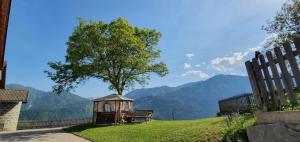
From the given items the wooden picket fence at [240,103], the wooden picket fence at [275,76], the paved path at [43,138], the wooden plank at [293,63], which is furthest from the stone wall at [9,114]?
the wooden plank at [293,63]

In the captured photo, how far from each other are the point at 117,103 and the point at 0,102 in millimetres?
15215

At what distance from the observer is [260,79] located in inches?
246

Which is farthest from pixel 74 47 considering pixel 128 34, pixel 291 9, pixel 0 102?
pixel 291 9

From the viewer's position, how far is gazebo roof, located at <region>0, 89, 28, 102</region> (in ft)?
102

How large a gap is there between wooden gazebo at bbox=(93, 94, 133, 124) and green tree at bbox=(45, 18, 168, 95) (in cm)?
389

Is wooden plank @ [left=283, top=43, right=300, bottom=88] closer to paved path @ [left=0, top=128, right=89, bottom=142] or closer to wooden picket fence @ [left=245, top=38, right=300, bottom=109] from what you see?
wooden picket fence @ [left=245, top=38, right=300, bottom=109]

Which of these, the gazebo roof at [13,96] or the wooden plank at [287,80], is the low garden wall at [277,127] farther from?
the gazebo roof at [13,96]

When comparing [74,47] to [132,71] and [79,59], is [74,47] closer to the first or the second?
[79,59]

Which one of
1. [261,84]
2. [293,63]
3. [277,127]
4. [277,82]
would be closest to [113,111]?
[261,84]

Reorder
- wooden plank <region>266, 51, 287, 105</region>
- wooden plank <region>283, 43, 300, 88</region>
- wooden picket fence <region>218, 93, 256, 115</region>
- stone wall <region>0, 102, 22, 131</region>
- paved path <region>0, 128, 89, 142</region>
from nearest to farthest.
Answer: wooden plank <region>283, 43, 300, 88</region> → wooden plank <region>266, 51, 287, 105</region> → wooden picket fence <region>218, 93, 256, 115</region> → paved path <region>0, 128, 89, 142</region> → stone wall <region>0, 102, 22, 131</region>

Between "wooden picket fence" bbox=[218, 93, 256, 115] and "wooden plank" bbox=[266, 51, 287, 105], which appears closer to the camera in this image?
"wooden plank" bbox=[266, 51, 287, 105]

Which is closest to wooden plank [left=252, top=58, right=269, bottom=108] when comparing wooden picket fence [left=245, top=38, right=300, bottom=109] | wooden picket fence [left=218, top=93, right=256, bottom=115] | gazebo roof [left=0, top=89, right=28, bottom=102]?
wooden picket fence [left=245, top=38, right=300, bottom=109]

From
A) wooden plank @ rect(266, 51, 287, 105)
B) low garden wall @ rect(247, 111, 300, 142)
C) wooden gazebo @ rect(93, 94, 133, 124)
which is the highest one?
wooden gazebo @ rect(93, 94, 133, 124)

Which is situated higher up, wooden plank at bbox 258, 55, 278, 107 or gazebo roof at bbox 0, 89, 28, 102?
gazebo roof at bbox 0, 89, 28, 102
